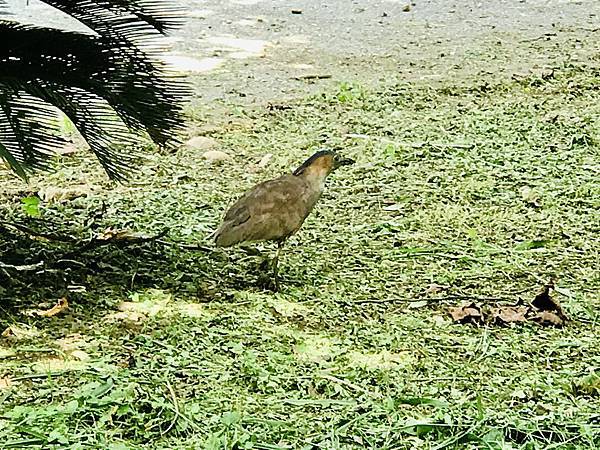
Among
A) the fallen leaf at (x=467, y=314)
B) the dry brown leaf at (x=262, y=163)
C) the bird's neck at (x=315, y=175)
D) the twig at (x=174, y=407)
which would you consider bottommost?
the dry brown leaf at (x=262, y=163)

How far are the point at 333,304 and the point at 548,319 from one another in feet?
2.27

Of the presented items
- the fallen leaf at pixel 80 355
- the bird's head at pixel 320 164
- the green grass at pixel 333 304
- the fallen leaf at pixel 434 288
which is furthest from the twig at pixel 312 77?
the fallen leaf at pixel 80 355

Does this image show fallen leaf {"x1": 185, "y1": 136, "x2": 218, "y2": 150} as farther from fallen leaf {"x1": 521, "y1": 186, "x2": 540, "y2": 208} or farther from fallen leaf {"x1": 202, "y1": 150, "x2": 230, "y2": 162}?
fallen leaf {"x1": 521, "y1": 186, "x2": 540, "y2": 208}

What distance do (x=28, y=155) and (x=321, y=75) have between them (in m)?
4.11

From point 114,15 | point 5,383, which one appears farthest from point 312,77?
point 5,383

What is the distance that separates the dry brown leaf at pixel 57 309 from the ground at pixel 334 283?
27 millimetres

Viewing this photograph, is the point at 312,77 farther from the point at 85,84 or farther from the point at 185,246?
the point at 85,84

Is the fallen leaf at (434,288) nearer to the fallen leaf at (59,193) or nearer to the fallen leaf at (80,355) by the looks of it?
the fallen leaf at (80,355)

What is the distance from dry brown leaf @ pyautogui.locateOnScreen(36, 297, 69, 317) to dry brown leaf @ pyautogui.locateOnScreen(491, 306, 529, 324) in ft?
4.40

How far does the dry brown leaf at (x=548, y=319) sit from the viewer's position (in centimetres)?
333

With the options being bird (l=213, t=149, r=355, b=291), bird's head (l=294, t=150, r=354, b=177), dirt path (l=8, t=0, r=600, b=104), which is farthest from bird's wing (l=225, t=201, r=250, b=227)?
dirt path (l=8, t=0, r=600, b=104)

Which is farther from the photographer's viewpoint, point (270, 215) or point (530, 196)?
point (530, 196)

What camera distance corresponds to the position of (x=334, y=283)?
3.73 meters

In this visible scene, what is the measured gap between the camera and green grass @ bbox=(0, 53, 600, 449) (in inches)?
104
